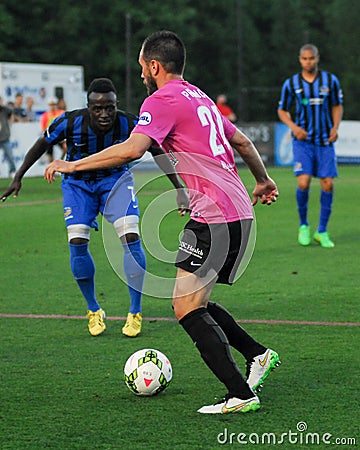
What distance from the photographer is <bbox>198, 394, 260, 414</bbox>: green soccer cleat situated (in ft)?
17.8

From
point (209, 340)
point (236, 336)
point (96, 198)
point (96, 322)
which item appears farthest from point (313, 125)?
point (209, 340)

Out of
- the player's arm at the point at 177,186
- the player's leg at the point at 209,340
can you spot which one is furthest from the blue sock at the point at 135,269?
the player's leg at the point at 209,340

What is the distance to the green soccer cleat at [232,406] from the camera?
5.43 m

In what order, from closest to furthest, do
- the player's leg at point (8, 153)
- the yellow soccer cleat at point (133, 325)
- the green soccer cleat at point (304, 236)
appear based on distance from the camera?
1. the yellow soccer cleat at point (133, 325)
2. the green soccer cleat at point (304, 236)
3. the player's leg at point (8, 153)

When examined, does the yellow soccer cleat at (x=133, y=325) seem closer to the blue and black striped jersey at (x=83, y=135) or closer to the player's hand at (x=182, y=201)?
the blue and black striped jersey at (x=83, y=135)

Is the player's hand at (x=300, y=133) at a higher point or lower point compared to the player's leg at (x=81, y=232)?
lower

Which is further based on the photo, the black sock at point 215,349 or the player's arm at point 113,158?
the black sock at point 215,349

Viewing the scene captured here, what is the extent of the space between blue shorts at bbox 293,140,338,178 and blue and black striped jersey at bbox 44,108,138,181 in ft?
16.1

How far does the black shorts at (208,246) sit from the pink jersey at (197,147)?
4cm

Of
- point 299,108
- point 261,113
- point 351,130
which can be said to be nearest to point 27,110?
point 351,130

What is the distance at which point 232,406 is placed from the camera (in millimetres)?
5422

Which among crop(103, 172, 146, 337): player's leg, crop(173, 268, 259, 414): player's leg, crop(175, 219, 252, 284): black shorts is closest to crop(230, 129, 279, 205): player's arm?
crop(175, 219, 252, 284): black shorts

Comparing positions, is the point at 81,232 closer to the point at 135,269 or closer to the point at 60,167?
the point at 135,269

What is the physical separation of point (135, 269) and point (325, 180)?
5.33 meters
